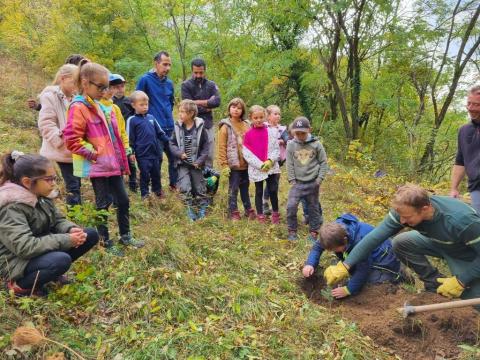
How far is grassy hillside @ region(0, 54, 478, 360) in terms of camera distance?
8.84 feet

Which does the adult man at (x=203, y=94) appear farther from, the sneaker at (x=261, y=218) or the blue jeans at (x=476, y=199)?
the blue jeans at (x=476, y=199)

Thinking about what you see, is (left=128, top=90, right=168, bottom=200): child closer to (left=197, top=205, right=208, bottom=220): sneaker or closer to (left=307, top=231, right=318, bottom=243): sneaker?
(left=197, top=205, right=208, bottom=220): sneaker

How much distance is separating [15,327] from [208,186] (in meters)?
3.22

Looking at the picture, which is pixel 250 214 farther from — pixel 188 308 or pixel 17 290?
pixel 17 290

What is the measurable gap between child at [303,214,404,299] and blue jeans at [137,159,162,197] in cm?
247

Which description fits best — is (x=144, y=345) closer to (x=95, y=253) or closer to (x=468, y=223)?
(x=95, y=253)

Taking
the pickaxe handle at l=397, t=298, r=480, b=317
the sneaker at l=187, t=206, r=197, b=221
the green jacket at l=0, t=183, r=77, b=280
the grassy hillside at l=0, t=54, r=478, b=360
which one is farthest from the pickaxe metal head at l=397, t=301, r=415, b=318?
the sneaker at l=187, t=206, r=197, b=221

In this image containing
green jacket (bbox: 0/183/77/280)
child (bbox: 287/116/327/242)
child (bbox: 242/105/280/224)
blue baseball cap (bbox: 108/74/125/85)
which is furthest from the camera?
child (bbox: 242/105/280/224)

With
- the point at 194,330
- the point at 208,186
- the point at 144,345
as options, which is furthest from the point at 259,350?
the point at 208,186

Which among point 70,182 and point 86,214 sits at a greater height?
point 70,182

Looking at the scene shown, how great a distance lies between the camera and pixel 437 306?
2785 millimetres

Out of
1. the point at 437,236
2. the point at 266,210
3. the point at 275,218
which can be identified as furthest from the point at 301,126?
the point at 437,236

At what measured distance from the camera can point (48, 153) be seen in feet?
12.9

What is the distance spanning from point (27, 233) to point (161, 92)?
3325 millimetres
